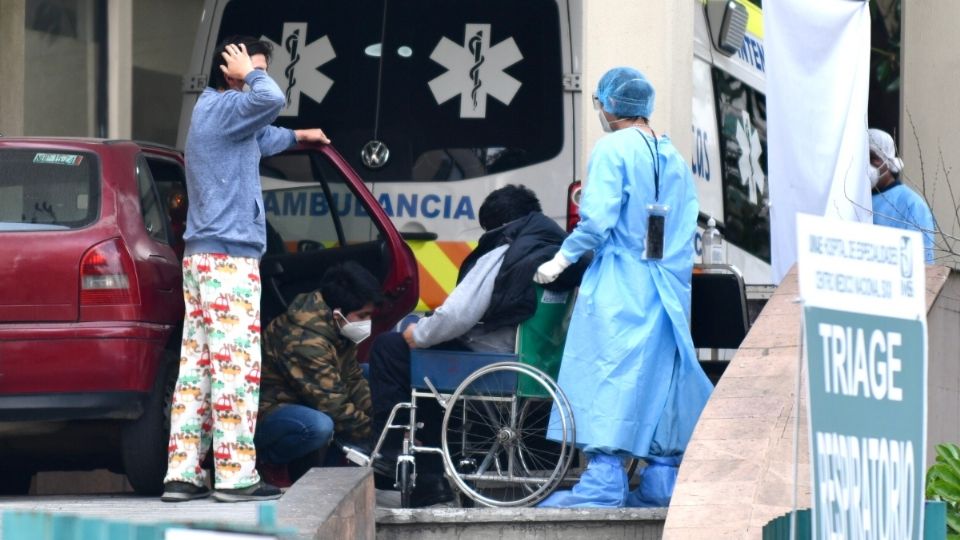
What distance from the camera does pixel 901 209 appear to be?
909 cm

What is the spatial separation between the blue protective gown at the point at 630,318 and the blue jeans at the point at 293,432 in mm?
907

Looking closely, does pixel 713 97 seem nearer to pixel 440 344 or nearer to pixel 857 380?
pixel 440 344

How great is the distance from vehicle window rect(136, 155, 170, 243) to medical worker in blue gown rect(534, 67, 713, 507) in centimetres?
144

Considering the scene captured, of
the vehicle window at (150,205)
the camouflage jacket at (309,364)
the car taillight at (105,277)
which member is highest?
the vehicle window at (150,205)

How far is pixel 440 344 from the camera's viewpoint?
752cm

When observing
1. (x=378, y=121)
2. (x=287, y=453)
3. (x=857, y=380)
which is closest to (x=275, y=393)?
(x=287, y=453)

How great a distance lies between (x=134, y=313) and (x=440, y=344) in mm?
1270

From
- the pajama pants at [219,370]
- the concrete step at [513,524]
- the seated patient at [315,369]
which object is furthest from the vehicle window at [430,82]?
the concrete step at [513,524]

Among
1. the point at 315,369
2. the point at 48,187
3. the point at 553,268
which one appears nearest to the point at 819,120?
the point at 553,268

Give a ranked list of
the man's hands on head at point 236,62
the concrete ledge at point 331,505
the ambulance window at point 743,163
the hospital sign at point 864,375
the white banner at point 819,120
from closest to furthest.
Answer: the hospital sign at point 864,375, the concrete ledge at point 331,505, the man's hands on head at point 236,62, the white banner at point 819,120, the ambulance window at point 743,163

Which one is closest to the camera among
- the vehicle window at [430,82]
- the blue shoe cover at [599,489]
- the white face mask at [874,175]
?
the blue shoe cover at [599,489]

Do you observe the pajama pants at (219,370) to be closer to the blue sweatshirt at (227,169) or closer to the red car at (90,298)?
the blue sweatshirt at (227,169)

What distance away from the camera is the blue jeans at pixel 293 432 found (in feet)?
24.1

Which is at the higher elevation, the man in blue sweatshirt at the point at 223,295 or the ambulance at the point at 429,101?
the ambulance at the point at 429,101
